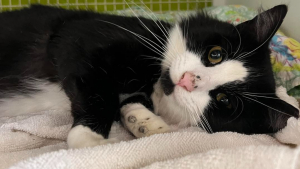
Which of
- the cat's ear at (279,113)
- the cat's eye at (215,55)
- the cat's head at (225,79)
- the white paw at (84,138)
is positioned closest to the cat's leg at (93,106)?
the white paw at (84,138)

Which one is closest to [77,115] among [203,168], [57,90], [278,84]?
[57,90]

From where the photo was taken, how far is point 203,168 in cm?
69

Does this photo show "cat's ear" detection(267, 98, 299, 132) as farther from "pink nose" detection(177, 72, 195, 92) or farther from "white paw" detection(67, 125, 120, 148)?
"white paw" detection(67, 125, 120, 148)

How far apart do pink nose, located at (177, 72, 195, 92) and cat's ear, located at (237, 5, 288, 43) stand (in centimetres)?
32

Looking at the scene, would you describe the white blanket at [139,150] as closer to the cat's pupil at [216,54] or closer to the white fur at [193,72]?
the white fur at [193,72]

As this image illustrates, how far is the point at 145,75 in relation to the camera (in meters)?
1.20

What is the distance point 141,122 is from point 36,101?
47 centimetres

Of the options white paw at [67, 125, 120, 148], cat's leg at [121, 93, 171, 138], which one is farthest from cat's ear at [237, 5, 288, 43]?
white paw at [67, 125, 120, 148]

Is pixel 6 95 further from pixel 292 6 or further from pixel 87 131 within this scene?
pixel 292 6

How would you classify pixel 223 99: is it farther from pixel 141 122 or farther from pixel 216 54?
pixel 141 122

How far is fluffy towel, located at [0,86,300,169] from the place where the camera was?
679 millimetres

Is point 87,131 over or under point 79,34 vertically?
under

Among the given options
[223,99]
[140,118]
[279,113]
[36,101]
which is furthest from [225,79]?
[36,101]

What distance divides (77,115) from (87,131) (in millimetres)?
94
